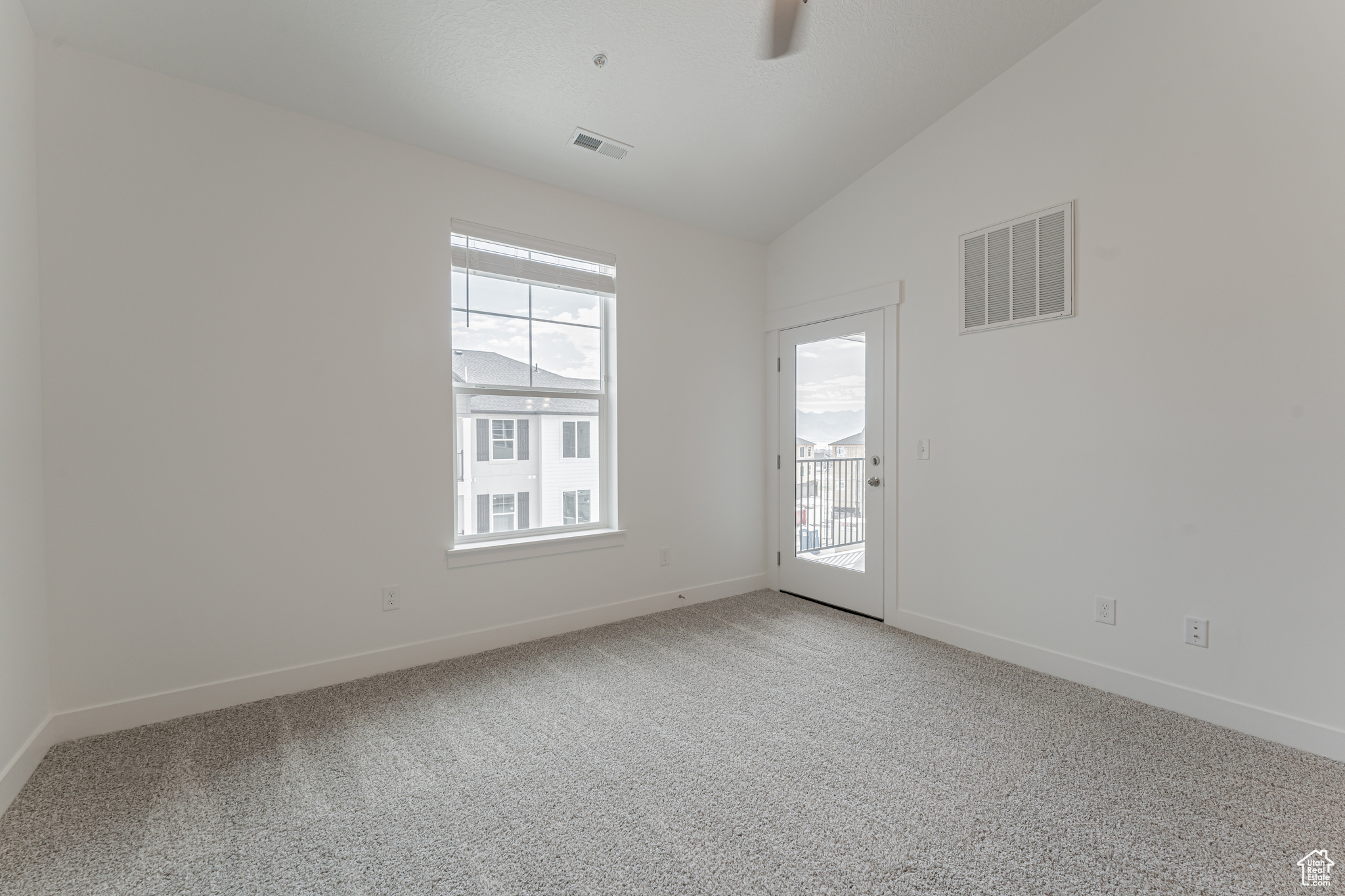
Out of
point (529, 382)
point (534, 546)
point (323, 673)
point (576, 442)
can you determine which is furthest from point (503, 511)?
point (323, 673)

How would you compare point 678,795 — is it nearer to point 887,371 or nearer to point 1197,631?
point 1197,631

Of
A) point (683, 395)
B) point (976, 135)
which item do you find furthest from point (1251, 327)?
point (683, 395)

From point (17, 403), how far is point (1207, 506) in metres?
4.39

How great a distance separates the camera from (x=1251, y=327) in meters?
2.25

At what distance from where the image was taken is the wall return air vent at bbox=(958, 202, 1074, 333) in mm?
2748

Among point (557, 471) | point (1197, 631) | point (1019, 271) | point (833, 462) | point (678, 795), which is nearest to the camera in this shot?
point (678, 795)

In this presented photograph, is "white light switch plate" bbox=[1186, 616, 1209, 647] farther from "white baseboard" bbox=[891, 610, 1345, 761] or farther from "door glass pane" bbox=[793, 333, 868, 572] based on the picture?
"door glass pane" bbox=[793, 333, 868, 572]

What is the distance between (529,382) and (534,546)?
0.94 meters

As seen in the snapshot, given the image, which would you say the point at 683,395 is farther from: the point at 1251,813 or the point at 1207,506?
the point at 1251,813

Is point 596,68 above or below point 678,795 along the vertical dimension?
above

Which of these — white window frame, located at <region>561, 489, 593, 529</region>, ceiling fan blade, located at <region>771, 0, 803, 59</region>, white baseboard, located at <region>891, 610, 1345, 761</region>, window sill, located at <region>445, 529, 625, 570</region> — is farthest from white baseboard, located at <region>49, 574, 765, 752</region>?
ceiling fan blade, located at <region>771, 0, 803, 59</region>

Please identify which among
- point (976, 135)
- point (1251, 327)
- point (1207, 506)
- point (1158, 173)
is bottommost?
point (1207, 506)

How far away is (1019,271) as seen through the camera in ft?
9.57

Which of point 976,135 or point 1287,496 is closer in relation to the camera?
point 1287,496
